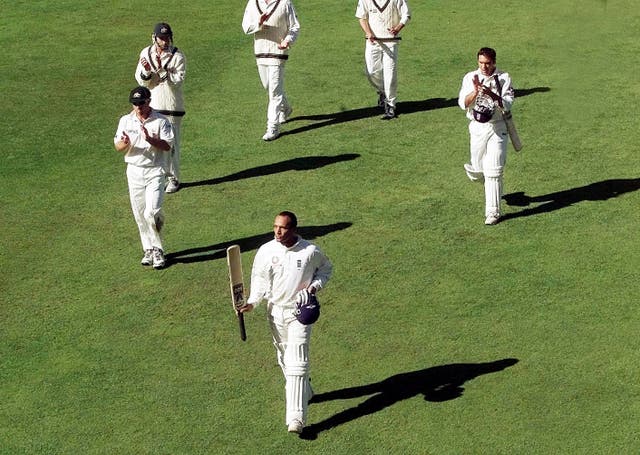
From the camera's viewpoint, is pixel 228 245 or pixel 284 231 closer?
pixel 284 231

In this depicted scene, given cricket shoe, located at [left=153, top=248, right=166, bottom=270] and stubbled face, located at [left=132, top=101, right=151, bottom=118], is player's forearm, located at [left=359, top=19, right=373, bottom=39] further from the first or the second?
cricket shoe, located at [left=153, top=248, right=166, bottom=270]

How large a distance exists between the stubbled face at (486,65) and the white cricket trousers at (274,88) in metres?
4.23

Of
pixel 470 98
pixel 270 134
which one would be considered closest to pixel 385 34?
pixel 270 134

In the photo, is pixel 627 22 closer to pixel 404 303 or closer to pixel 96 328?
pixel 404 303

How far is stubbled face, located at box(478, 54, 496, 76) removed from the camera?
17422mm

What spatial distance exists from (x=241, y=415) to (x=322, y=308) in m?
2.53

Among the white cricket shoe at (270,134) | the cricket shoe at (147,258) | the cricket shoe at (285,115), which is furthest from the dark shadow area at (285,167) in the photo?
the cricket shoe at (147,258)

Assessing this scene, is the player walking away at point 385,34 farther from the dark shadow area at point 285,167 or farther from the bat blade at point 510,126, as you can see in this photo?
the bat blade at point 510,126

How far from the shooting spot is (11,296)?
53.7ft

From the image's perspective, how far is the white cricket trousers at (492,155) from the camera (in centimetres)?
1764

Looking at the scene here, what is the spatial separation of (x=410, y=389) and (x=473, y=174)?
5078 mm

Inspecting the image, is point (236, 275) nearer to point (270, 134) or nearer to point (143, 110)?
point (143, 110)

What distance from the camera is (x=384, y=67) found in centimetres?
2147

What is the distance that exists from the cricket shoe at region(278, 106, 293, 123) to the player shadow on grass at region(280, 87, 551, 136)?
0.15 meters
